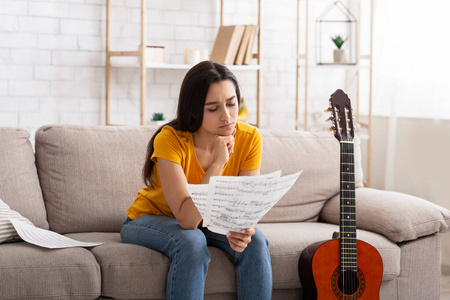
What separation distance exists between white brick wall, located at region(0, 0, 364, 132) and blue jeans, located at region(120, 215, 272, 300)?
1.93 m

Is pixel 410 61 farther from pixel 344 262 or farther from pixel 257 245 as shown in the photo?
pixel 257 245

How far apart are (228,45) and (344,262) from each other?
6.66ft

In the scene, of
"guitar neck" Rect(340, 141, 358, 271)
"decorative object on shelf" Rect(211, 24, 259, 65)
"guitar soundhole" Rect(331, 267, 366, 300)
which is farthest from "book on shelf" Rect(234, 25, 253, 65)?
"guitar soundhole" Rect(331, 267, 366, 300)

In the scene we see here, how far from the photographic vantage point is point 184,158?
213 centimetres

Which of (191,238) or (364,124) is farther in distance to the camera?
(364,124)

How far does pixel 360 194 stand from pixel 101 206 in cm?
113

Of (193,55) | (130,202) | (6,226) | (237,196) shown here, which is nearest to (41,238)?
(6,226)

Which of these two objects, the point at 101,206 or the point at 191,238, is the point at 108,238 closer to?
the point at 101,206

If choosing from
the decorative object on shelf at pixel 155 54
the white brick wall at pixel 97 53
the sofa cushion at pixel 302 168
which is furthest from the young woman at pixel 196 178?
the white brick wall at pixel 97 53

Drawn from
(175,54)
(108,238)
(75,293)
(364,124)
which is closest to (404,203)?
(108,238)

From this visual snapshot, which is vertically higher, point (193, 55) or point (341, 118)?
point (193, 55)

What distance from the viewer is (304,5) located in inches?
178

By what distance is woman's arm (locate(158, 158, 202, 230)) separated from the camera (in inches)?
78.8

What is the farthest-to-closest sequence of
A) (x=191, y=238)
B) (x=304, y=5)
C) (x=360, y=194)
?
(x=304, y=5)
(x=360, y=194)
(x=191, y=238)
